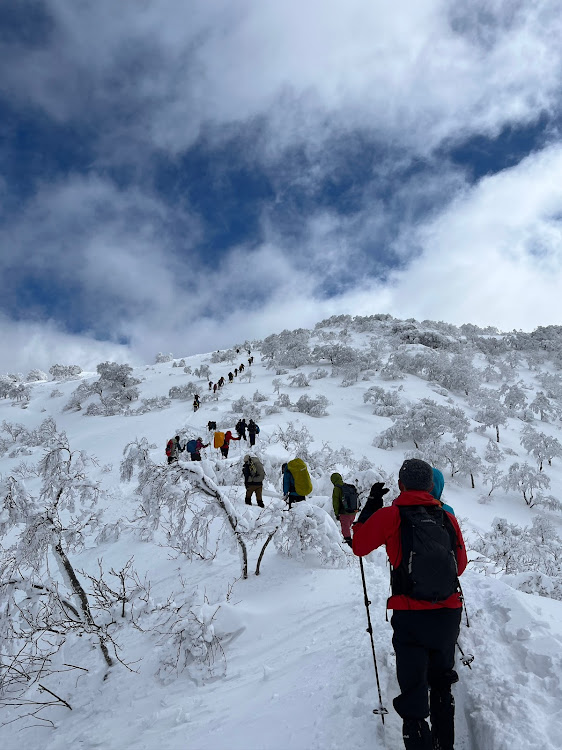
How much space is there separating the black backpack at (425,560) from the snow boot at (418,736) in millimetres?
750

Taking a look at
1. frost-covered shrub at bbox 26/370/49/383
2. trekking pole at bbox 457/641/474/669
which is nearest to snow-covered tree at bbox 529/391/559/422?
trekking pole at bbox 457/641/474/669

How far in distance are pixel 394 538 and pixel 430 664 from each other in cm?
93

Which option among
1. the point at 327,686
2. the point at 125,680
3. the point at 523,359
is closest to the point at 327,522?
the point at 327,686

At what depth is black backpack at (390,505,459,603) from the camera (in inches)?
99.3

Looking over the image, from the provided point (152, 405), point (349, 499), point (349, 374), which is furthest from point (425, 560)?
point (349, 374)

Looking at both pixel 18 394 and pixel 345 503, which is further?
pixel 18 394

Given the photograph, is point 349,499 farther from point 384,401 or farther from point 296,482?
point 384,401

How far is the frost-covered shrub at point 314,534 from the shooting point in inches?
255

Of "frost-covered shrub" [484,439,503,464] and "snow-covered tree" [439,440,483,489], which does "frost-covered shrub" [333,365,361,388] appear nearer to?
"frost-covered shrub" [484,439,503,464]

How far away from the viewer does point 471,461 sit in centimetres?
2234

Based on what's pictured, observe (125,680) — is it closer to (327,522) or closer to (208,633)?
(208,633)

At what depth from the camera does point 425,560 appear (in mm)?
2535

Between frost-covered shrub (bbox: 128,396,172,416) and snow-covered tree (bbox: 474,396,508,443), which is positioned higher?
frost-covered shrub (bbox: 128,396,172,416)

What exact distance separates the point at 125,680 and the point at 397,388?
34423 millimetres
